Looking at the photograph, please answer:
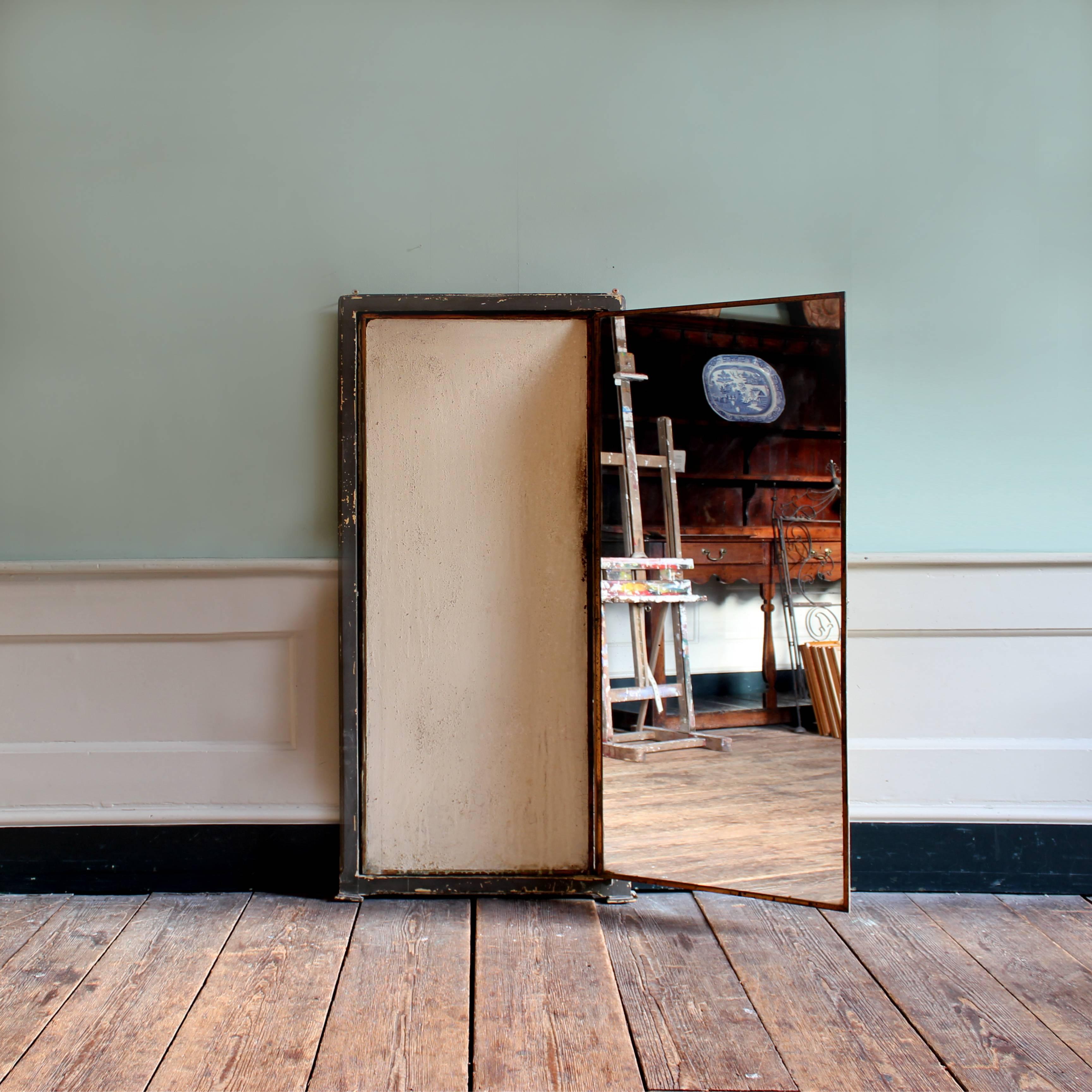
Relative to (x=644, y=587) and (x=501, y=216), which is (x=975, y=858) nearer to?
(x=644, y=587)

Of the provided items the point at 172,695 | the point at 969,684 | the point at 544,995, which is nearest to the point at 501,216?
the point at 172,695

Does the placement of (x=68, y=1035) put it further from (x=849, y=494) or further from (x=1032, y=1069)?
(x=849, y=494)

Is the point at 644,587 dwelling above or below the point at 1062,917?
above

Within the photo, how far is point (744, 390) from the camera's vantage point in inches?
88.4

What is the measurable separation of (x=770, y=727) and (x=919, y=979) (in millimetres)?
666

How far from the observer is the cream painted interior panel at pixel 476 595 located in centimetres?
240

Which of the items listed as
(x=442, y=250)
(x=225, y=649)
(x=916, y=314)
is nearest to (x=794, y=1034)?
(x=225, y=649)

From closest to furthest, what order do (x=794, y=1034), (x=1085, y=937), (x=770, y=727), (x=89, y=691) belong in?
(x=794, y=1034), (x=1085, y=937), (x=770, y=727), (x=89, y=691)

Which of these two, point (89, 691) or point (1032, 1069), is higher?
point (89, 691)

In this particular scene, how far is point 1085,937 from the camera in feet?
7.01

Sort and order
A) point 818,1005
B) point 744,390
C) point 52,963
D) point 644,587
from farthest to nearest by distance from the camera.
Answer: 1. point 644,587
2. point 744,390
3. point 52,963
4. point 818,1005

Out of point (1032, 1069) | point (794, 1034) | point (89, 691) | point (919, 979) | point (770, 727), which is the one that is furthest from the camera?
point (89, 691)

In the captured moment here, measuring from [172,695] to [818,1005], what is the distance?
1.87 metres

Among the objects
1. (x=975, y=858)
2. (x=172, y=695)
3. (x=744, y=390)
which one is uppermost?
(x=744, y=390)
